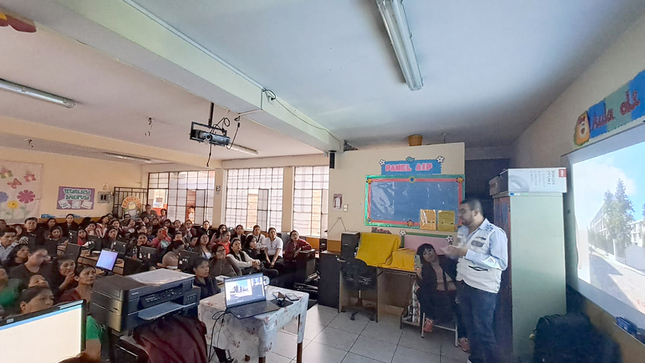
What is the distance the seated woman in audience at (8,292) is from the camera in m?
2.19

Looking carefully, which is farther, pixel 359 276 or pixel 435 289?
pixel 359 276

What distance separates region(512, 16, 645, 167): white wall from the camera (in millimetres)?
1646

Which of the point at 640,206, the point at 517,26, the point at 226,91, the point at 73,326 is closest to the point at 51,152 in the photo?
the point at 226,91

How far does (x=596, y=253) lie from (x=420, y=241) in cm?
212

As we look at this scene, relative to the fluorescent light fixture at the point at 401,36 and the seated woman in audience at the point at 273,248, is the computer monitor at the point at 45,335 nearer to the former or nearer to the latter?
the fluorescent light fixture at the point at 401,36

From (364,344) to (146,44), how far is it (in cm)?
348

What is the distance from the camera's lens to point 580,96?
2299 mm

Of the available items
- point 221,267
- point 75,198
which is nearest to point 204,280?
point 221,267

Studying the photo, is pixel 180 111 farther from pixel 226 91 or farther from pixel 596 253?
pixel 596 253

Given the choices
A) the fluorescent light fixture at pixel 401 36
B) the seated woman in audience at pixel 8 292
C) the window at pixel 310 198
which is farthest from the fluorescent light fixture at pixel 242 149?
the fluorescent light fixture at pixel 401 36

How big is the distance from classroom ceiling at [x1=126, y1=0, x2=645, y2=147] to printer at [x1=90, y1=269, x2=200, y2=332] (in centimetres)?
179

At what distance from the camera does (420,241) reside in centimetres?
393

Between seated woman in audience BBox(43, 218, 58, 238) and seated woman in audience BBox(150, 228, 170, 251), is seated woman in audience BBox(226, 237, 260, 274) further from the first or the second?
seated woman in audience BBox(43, 218, 58, 238)

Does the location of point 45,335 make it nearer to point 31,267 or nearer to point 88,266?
point 88,266
